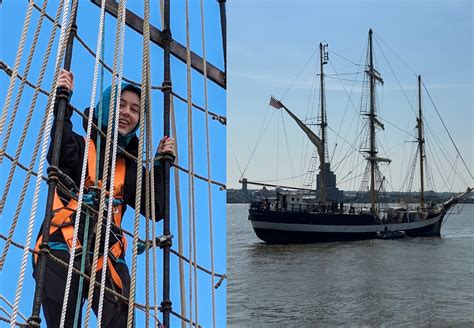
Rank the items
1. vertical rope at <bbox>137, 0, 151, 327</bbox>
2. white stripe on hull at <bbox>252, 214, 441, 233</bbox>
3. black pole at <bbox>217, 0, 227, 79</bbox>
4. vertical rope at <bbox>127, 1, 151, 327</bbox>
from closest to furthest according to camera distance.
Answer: vertical rope at <bbox>127, 1, 151, 327</bbox> < vertical rope at <bbox>137, 0, 151, 327</bbox> < black pole at <bbox>217, 0, 227, 79</bbox> < white stripe on hull at <bbox>252, 214, 441, 233</bbox>

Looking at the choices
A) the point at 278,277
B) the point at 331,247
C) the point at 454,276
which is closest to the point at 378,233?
the point at 331,247

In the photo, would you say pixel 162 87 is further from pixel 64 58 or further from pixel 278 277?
pixel 278 277

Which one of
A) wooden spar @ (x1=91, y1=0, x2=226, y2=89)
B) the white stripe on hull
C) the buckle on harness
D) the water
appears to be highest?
wooden spar @ (x1=91, y1=0, x2=226, y2=89)

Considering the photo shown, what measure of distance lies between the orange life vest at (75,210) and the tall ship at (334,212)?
50.5 feet

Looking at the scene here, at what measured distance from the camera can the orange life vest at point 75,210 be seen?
1.04m

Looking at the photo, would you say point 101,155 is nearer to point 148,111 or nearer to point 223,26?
point 148,111

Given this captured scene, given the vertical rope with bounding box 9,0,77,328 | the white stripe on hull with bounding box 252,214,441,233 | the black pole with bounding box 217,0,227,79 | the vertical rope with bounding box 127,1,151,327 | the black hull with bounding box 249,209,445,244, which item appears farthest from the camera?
the white stripe on hull with bounding box 252,214,441,233

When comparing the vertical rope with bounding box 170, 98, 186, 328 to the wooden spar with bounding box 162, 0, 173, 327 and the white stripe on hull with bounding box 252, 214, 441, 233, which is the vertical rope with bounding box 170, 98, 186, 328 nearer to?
the wooden spar with bounding box 162, 0, 173, 327

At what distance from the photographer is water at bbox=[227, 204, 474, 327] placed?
7.11 meters

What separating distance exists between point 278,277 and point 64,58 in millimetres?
9633

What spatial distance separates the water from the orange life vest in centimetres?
585

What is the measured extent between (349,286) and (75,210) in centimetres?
933

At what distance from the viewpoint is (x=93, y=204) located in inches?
42.4

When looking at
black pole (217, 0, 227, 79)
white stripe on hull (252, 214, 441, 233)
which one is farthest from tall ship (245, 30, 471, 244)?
black pole (217, 0, 227, 79)
